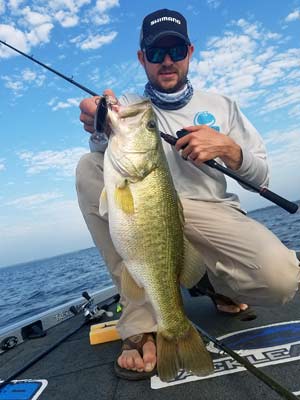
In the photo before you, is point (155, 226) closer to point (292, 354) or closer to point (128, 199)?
point (128, 199)

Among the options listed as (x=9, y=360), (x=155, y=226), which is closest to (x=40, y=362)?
(x=9, y=360)

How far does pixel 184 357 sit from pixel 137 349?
79cm

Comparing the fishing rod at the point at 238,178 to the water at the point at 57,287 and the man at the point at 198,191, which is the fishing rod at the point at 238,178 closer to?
the man at the point at 198,191

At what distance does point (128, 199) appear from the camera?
8.11 ft

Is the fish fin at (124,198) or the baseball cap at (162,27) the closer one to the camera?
the fish fin at (124,198)

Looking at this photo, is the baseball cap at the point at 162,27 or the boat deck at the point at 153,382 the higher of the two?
the baseball cap at the point at 162,27

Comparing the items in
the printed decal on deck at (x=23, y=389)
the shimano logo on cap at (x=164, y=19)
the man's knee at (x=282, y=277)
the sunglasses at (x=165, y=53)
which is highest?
the shimano logo on cap at (x=164, y=19)

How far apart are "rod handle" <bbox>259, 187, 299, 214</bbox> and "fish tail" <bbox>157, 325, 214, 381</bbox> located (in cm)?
125

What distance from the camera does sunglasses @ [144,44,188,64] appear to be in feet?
12.1

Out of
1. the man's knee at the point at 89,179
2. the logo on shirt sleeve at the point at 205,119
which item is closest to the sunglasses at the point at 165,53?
the logo on shirt sleeve at the point at 205,119

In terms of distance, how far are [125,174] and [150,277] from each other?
755 mm

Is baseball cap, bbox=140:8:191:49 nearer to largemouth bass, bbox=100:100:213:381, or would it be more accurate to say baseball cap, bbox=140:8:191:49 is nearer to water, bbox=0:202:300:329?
largemouth bass, bbox=100:100:213:381

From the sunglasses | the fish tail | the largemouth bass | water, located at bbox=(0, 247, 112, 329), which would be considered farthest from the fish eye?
water, located at bbox=(0, 247, 112, 329)

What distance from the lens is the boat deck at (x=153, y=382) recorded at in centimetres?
229
